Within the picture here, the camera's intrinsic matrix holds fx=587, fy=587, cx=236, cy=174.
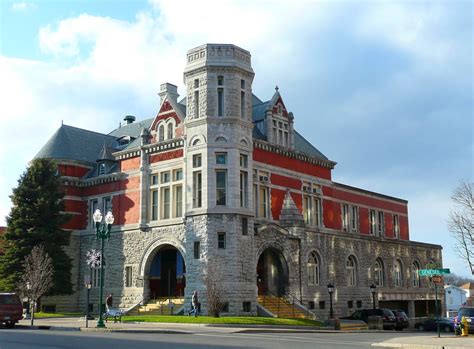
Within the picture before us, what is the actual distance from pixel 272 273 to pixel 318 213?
804 cm

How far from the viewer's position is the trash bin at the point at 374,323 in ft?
129

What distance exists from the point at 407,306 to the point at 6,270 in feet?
125

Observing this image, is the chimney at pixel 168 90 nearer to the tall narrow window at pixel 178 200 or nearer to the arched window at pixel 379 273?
the tall narrow window at pixel 178 200

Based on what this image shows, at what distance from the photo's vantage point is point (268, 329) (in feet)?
95.7

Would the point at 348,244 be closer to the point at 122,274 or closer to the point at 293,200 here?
the point at 293,200

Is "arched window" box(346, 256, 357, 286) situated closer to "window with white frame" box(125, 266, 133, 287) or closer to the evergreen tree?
"window with white frame" box(125, 266, 133, 287)

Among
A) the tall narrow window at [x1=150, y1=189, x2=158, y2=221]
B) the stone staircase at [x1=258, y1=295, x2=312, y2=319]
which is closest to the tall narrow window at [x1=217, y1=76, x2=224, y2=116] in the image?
the tall narrow window at [x1=150, y1=189, x2=158, y2=221]

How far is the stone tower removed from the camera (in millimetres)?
36562

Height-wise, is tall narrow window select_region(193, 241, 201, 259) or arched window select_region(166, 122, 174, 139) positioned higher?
arched window select_region(166, 122, 174, 139)

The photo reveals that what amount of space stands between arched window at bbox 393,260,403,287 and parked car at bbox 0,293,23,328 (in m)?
37.3

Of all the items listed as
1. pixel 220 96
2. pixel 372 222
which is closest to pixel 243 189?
pixel 220 96

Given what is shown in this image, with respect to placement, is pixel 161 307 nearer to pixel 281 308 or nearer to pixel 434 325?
pixel 281 308

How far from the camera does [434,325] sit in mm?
45469

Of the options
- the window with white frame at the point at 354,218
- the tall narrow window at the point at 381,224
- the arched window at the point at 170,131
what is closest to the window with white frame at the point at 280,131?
the arched window at the point at 170,131
